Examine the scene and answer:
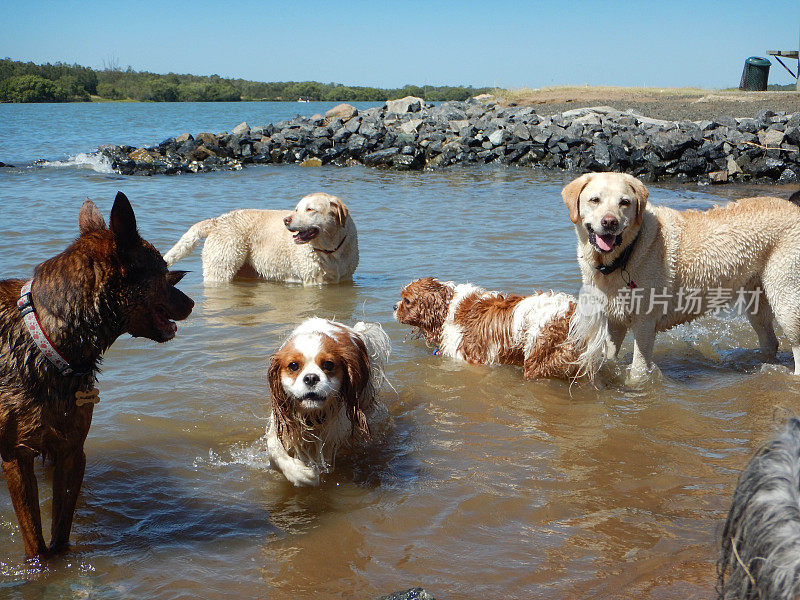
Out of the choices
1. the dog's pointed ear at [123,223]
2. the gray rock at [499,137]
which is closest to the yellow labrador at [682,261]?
the dog's pointed ear at [123,223]

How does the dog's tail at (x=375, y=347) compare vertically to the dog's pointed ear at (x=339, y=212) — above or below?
below

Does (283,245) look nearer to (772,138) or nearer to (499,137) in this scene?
(772,138)

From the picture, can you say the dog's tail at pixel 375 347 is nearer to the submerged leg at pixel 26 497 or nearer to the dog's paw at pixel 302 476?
the dog's paw at pixel 302 476

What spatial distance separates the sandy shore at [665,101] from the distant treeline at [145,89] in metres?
39.8

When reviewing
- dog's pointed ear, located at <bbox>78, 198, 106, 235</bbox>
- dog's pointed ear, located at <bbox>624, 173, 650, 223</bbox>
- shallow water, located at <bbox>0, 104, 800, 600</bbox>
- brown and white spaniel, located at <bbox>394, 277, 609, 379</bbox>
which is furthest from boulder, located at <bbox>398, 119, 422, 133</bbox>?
dog's pointed ear, located at <bbox>78, 198, 106, 235</bbox>

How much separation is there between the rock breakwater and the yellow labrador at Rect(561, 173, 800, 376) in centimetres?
1272

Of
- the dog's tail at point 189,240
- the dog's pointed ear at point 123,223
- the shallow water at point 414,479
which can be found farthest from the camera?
the dog's tail at point 189,240

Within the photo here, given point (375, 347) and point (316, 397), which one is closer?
point (316, 397)

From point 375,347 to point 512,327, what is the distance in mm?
1381

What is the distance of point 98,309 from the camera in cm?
326

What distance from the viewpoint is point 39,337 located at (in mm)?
3150

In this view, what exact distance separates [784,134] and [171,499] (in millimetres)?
18723

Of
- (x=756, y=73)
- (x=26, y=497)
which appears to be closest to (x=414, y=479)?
(x=26, y=497)

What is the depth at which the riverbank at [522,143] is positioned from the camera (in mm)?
18297
